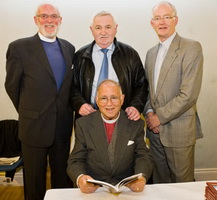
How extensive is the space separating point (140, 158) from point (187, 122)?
Answer: 657 mm

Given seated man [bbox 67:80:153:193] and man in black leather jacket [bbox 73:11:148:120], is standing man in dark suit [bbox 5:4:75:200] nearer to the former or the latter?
man in black leather jacket [bbox 73:11:148:120]

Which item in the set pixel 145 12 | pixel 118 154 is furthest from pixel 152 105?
pixel 145 12

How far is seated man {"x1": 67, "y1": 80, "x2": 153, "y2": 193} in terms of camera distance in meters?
2.22

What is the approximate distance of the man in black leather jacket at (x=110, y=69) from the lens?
8.86 feet

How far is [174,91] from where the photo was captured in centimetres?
264

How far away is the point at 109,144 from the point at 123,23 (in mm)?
1909

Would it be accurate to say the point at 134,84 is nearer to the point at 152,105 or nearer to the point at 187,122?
the point at 152,105

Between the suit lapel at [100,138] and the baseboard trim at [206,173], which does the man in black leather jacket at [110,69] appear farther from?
the baseboard trim at [206,173]

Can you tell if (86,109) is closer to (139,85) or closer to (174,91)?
(139,85)

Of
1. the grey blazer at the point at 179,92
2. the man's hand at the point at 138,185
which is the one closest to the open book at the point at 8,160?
the grey blazer at the point at 179,92

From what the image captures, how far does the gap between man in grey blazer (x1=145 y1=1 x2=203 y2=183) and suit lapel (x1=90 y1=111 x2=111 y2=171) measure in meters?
0.63

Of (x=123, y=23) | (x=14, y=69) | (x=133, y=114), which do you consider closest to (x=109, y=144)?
(x=133, y=114)

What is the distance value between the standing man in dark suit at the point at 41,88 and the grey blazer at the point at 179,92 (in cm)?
87

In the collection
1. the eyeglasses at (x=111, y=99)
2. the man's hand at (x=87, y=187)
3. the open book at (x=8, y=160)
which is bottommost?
the open book at (x=8, y=160)
